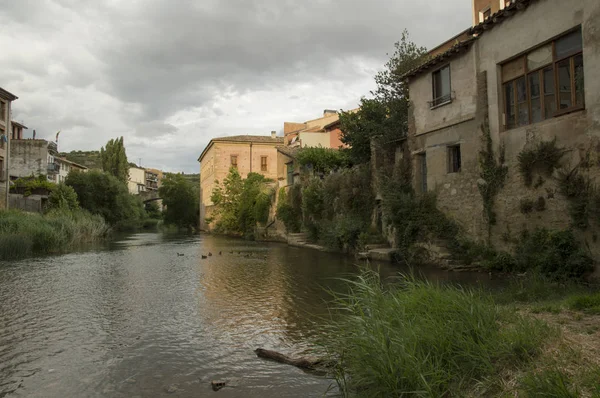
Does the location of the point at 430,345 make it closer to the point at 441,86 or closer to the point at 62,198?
the point at 441,86

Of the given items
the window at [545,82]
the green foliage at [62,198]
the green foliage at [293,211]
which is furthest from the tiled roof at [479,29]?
the green foliage at [62,198]

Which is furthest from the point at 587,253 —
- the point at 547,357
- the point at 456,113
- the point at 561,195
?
the point at 547,357

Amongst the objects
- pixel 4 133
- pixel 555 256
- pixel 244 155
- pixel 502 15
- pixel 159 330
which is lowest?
pixel 159 330

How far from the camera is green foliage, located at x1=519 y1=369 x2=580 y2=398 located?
9.30 ft

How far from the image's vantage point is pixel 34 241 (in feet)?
67.9

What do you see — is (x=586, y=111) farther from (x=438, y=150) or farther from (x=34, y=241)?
(x=34, y=241)

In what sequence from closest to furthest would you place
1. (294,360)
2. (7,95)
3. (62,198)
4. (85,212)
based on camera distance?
(294,360), (7,95), (62,198), (85,212)

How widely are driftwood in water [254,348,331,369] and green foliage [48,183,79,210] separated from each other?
31.3 meters

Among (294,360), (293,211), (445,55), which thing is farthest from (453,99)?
(293,211)

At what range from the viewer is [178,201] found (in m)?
59.5

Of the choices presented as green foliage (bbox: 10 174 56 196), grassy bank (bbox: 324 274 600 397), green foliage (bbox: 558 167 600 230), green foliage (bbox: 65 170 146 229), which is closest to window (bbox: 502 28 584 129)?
green foliage (bbox: 558 167 600 230)

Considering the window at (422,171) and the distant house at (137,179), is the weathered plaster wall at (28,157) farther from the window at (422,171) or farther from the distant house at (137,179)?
the distant house at (137,179)

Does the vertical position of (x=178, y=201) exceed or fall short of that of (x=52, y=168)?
it falls short

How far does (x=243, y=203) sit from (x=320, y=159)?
1328cm
